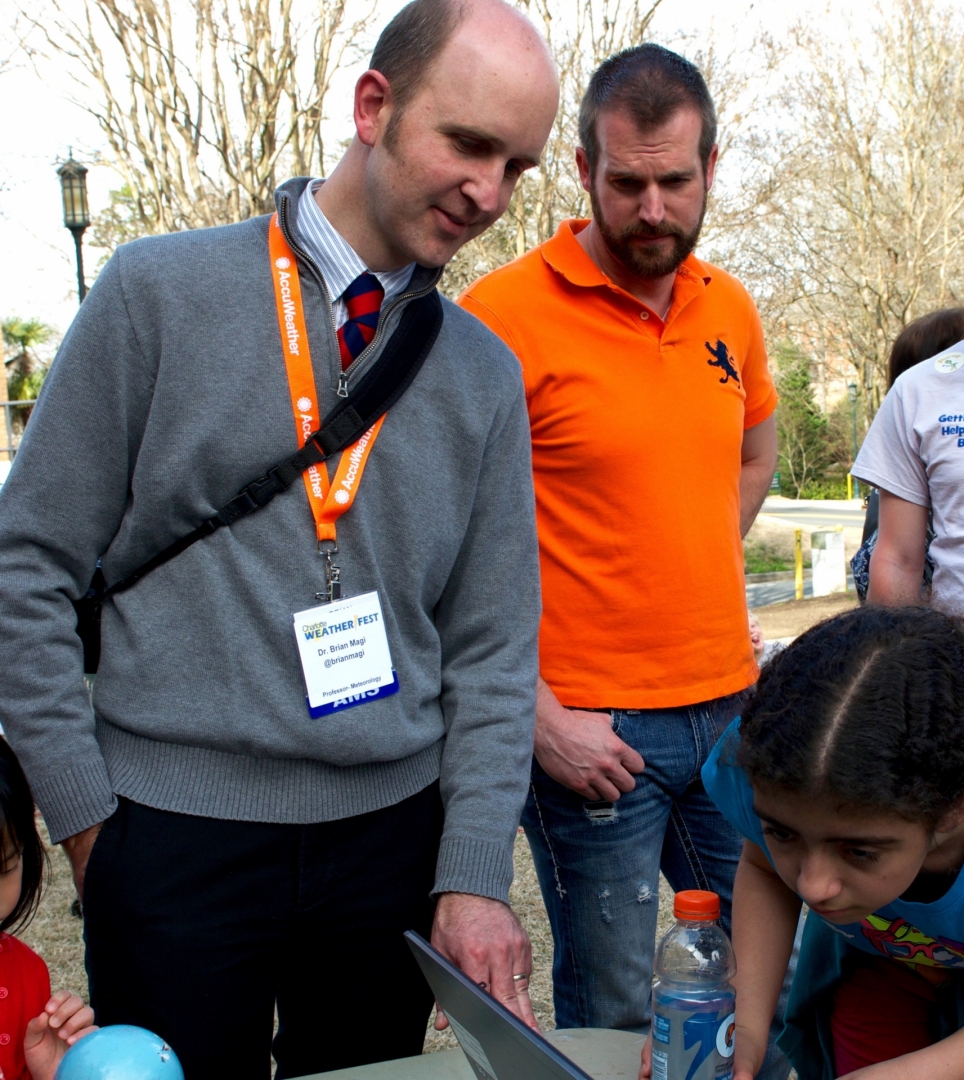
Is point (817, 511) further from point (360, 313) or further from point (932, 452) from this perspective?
point (360, 313)

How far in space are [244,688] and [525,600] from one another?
495 millimetres

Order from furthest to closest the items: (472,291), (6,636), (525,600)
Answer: (472,291) < (525,600) < (6,636)

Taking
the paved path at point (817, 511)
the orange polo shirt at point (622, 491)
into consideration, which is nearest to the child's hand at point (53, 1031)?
the orange polo shirt at point (622, 491)

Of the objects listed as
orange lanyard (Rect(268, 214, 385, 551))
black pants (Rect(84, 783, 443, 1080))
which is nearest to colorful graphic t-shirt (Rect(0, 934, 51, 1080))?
black pants (Rect(84, 783, 443, 1080))

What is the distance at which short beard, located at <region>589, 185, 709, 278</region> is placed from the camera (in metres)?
2.21

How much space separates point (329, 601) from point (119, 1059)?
0.62 m

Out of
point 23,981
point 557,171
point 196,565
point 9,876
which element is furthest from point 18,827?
point 557,171

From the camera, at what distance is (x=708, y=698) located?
224 centimetres

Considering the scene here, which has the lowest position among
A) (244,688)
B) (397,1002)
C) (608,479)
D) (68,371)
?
(397,1002)

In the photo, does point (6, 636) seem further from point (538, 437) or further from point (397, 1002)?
point (538, 437)

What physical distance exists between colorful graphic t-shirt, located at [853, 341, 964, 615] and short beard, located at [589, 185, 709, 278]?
0.70 metres

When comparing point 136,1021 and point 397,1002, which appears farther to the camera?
point 397,1002

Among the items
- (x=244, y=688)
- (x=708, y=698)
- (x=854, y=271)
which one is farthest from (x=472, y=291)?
(x=854, y=271)

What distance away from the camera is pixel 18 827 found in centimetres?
170
